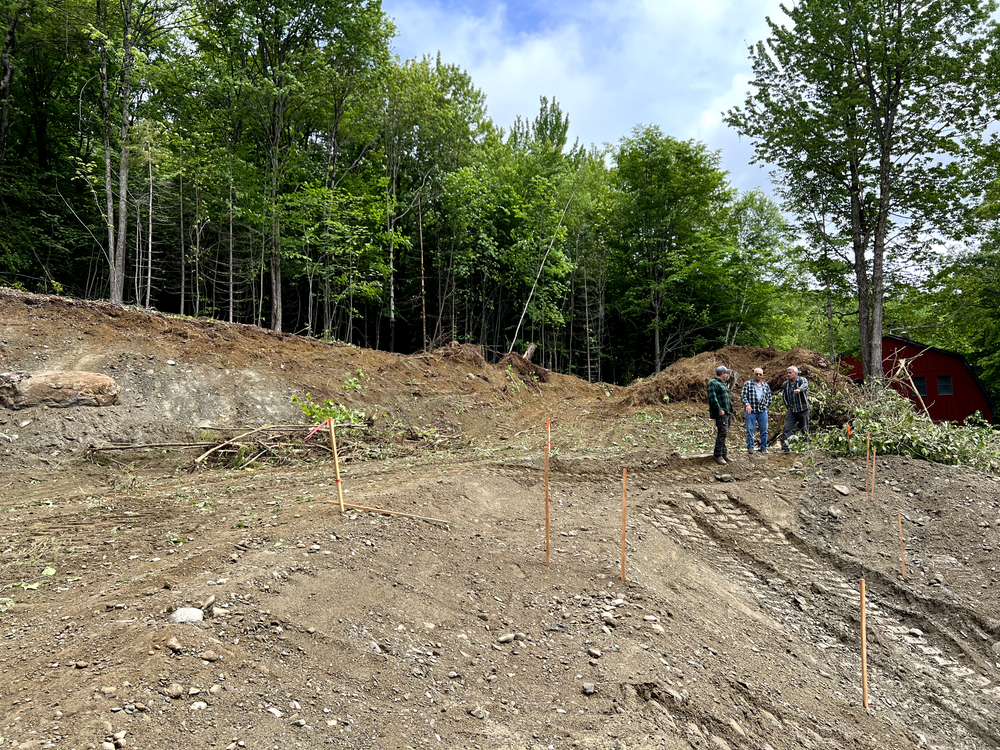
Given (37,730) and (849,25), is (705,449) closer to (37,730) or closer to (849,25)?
(37,730)

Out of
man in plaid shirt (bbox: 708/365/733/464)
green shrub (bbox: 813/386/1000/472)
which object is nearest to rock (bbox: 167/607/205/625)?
man in plaid shirt (bbox: 708/365/733/464)

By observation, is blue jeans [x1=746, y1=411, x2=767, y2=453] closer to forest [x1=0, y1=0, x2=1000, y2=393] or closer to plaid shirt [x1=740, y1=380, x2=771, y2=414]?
plaid shirt [x1=740, y1=380, x2=771, y2=414]

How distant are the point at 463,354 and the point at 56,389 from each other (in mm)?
9644

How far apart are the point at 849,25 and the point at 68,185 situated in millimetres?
24897

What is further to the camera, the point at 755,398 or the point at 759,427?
the point at 759,427

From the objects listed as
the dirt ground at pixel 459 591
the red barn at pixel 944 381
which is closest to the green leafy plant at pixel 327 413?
the dirt ground at pixel 459 591

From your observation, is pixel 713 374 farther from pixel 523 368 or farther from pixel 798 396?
pixel 523 368

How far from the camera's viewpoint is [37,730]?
2.46 metres

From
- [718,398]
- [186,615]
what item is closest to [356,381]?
[718,398]

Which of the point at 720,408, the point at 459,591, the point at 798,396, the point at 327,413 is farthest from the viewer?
the point at 798,396

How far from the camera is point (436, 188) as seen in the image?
803 inches

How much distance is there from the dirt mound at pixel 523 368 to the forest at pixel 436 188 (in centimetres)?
321

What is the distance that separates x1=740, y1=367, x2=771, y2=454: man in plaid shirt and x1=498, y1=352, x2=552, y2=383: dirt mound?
8.99 meters

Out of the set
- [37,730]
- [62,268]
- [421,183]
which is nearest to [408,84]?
[421,183]
